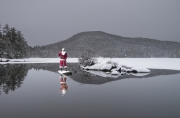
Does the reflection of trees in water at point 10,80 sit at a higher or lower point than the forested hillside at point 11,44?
lower

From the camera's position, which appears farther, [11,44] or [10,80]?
[11,44]

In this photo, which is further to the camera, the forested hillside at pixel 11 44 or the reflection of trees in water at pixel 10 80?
the forested hillside at pixel 11 44

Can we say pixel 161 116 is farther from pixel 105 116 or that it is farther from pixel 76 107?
pixel 76 107

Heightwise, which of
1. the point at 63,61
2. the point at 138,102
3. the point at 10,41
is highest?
the point at 10,41

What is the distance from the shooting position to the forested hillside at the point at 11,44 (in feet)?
181

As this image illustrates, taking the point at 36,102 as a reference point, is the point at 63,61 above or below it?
above

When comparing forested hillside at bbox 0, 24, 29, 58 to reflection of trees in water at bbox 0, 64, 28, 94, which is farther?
forested hillside at bbox 0, 24, 29, 58

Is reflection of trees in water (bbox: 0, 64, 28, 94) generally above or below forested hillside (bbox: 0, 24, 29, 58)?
below

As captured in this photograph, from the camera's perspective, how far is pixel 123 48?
5915 inches

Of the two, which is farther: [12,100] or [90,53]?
[90,53]

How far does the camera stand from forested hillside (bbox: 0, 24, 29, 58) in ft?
181

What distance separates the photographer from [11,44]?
61.0 metres

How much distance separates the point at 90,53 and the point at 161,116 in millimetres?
24057

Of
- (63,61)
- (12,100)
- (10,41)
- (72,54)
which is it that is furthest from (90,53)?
(72,54)
